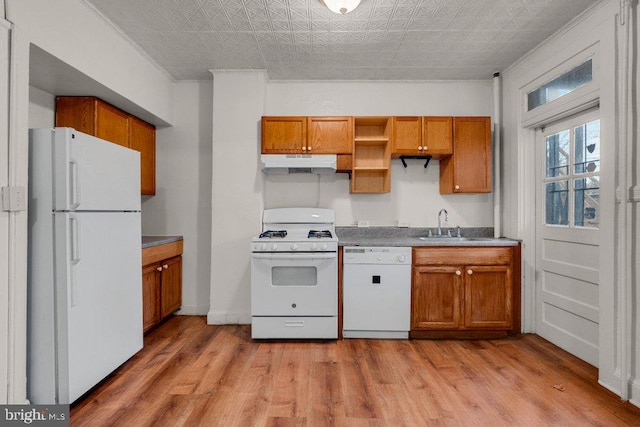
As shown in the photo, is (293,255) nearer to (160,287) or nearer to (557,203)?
(160,287)

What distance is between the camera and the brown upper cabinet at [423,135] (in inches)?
129

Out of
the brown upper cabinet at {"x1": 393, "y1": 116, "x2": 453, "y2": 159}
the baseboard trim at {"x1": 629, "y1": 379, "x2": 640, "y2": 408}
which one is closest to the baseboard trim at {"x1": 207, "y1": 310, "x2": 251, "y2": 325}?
the brown upper cabinet at {"x1": 393, "y1": 116, "x2": 453, "y2": 159}

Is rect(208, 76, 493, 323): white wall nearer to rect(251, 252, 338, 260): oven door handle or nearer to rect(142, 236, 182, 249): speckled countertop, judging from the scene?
rect(251, 252, 338, 260): oven door handle

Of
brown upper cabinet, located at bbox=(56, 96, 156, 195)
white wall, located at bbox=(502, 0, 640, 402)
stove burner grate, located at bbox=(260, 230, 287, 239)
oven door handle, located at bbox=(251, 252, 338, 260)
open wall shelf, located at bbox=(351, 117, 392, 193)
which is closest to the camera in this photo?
white wall, located at bbox=(502, 0, 640, 402)

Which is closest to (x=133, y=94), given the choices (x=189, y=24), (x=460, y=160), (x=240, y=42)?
(x=189, y=24)

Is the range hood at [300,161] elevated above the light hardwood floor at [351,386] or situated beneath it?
elevated above

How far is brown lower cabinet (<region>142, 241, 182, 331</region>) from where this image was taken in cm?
294

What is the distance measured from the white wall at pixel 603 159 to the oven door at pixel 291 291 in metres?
1.85

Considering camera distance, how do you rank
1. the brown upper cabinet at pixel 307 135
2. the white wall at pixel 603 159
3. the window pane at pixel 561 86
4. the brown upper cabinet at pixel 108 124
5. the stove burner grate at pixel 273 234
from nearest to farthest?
the white wall at pixel 603 159 → the window pane at pixel 561 86 → the brown upper cabinet at pixel 108 124 → the stove burner grate at pixel 273 234 → the brown upper cabinet at pixel 307 135

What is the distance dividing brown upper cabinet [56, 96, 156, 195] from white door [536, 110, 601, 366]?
12.6 feet

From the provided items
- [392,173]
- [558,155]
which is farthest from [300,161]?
[558,155]

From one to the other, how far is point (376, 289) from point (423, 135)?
1569mm

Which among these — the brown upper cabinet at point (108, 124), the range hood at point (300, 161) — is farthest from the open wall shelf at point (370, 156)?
the brown upper cabinet at point (108, 124)

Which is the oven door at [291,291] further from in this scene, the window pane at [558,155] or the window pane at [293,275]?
the window pane at [558,155]
